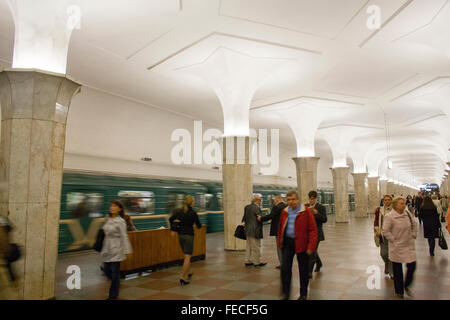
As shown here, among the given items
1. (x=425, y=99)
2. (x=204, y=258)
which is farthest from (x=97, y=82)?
(x=425, y=99)

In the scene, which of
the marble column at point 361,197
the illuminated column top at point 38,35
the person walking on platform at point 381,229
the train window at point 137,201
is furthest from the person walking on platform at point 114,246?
the marble column at point 361,197

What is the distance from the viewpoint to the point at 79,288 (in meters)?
6.23

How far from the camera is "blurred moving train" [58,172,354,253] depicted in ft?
32.3

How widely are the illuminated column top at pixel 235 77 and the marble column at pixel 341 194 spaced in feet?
42.8

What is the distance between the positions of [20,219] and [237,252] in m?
6.58

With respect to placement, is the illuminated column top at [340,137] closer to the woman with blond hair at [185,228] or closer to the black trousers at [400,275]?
the black trousers at [400,275]

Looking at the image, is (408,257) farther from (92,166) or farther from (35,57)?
(92,166)

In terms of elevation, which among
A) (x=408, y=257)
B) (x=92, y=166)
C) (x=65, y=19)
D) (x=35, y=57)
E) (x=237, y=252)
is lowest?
(x=237, y=252)

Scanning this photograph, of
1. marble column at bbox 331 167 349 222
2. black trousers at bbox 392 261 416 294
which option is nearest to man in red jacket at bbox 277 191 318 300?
black trousers at bbox 392 261 416 294

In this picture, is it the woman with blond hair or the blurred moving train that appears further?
the blurred moving train

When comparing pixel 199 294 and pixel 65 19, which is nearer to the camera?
pixel 199 294

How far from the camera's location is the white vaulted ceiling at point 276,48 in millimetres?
7820

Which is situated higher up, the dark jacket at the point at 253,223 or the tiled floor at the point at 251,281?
the dark jacket at the point at 253,223
